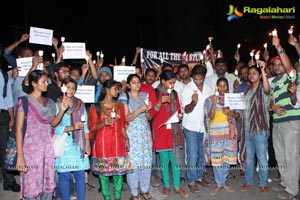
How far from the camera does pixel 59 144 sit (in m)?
4.40

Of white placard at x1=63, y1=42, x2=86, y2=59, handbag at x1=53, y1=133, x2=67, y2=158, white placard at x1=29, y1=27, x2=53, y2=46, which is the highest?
white placard at x1=29, y1=27, x2=53, y2=46

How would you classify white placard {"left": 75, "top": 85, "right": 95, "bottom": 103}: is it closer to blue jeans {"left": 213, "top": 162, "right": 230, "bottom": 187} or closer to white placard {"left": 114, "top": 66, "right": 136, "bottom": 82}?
white placard {"left": 114, "top": 66, "right": 136, "bottom": 82}

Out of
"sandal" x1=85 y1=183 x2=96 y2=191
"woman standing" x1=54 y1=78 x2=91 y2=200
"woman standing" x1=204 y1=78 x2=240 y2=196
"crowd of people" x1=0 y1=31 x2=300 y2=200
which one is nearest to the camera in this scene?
"crowd of people" x1=0 y1=31 x2=300 y2=200

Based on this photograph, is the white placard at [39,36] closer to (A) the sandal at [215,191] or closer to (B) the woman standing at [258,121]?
(B) the woman standing at [258,121]

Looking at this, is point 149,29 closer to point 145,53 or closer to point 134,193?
point 145,53

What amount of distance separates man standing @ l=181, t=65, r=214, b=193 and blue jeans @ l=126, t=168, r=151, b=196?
935mm

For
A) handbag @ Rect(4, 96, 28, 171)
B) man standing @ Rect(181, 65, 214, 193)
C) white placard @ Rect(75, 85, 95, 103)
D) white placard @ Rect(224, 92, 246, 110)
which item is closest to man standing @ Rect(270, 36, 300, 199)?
white placard @ Rect(224, 92, 246, 110)

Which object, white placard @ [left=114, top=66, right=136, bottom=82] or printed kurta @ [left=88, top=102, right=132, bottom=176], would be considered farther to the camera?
white placard @ [left=114, top=66, right=136, bottom=82]

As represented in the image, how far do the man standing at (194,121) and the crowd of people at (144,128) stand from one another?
2 cm

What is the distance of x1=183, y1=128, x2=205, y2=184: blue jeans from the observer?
18.7ft

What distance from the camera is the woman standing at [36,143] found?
154 inches

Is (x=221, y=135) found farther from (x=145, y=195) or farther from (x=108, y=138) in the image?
(x=108, y=138)

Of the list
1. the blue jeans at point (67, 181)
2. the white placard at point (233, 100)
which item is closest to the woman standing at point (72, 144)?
the blue jeans at point (67, 181)

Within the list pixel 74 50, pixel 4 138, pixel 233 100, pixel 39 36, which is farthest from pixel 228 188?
pixel 39 36
